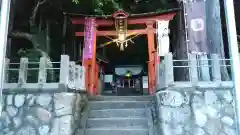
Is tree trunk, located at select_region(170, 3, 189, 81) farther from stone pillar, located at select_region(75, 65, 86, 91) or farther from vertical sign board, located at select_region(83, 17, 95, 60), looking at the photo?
stone pillar, located at select_region(75, 65, 86, 91)

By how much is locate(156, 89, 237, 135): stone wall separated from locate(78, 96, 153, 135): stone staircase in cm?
78

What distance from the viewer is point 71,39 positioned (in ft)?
42.4

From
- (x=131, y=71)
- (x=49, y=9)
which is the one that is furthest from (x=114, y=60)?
(x=49, y=9)

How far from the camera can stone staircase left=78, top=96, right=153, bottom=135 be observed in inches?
286

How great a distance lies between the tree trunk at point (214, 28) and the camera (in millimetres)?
7957

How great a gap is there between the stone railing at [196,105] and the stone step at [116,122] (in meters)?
0.83

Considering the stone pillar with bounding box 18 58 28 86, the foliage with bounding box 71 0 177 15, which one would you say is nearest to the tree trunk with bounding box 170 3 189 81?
the foliage with bounding box 71 0 177 15

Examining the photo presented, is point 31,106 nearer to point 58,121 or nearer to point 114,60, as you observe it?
point 58,121

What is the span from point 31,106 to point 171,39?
29.6 feet

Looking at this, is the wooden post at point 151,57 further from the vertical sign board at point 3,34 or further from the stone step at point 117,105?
the vertical sign board at point 3,34

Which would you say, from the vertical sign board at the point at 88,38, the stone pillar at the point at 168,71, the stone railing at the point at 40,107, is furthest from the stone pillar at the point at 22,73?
the stone pillar at the point at 168,71

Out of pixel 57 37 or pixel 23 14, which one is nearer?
pixel 23 14

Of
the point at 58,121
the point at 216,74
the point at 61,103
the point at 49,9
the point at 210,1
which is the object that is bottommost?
the point at 58,121

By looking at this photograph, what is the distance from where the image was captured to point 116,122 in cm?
765
